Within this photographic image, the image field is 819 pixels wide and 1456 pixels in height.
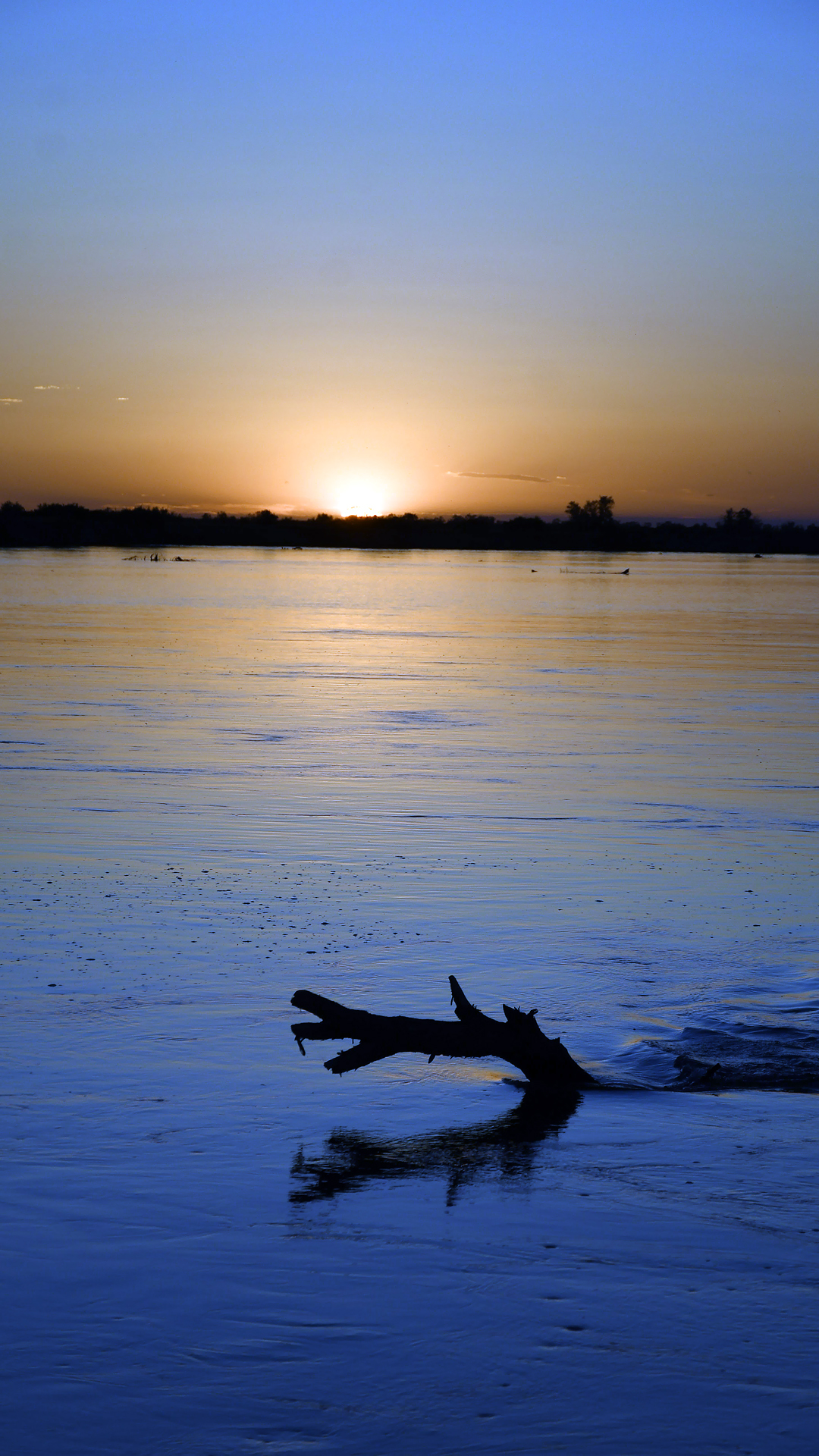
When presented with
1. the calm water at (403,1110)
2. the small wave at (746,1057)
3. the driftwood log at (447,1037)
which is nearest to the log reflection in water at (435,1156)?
the calm water at (403,1110)

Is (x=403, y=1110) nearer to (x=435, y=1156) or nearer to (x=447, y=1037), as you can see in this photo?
(x=447, y=1037)

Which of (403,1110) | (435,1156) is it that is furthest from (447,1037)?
(435,1156)

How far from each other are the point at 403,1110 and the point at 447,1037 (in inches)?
20.7

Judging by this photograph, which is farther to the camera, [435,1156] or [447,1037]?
[447,1037]

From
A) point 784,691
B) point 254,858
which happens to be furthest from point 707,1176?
point 784,691

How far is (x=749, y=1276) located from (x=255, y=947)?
509cm

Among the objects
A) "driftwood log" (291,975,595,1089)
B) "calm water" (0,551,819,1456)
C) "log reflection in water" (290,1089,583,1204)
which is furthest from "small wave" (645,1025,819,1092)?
"log reflection in water" (290,1089,583,1204)

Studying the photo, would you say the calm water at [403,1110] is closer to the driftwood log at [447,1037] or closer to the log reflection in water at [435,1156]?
the log reflection in water at [435,1156]

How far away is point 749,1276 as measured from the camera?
5344 mm

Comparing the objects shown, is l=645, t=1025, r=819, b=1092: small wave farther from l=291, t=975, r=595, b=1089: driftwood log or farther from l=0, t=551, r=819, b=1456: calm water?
l=291, t=975, r=595, b=1089: driftwood log

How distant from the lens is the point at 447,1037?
6969mm

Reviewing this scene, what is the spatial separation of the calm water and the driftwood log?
0.26 m

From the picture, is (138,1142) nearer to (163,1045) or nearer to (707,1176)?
(163,1045)

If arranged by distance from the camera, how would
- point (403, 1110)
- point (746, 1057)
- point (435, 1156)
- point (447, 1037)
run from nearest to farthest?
1. point (435, 1156)
2. point (447, 1037)
3. point (403, 1110)
4. point (746, 1057)
